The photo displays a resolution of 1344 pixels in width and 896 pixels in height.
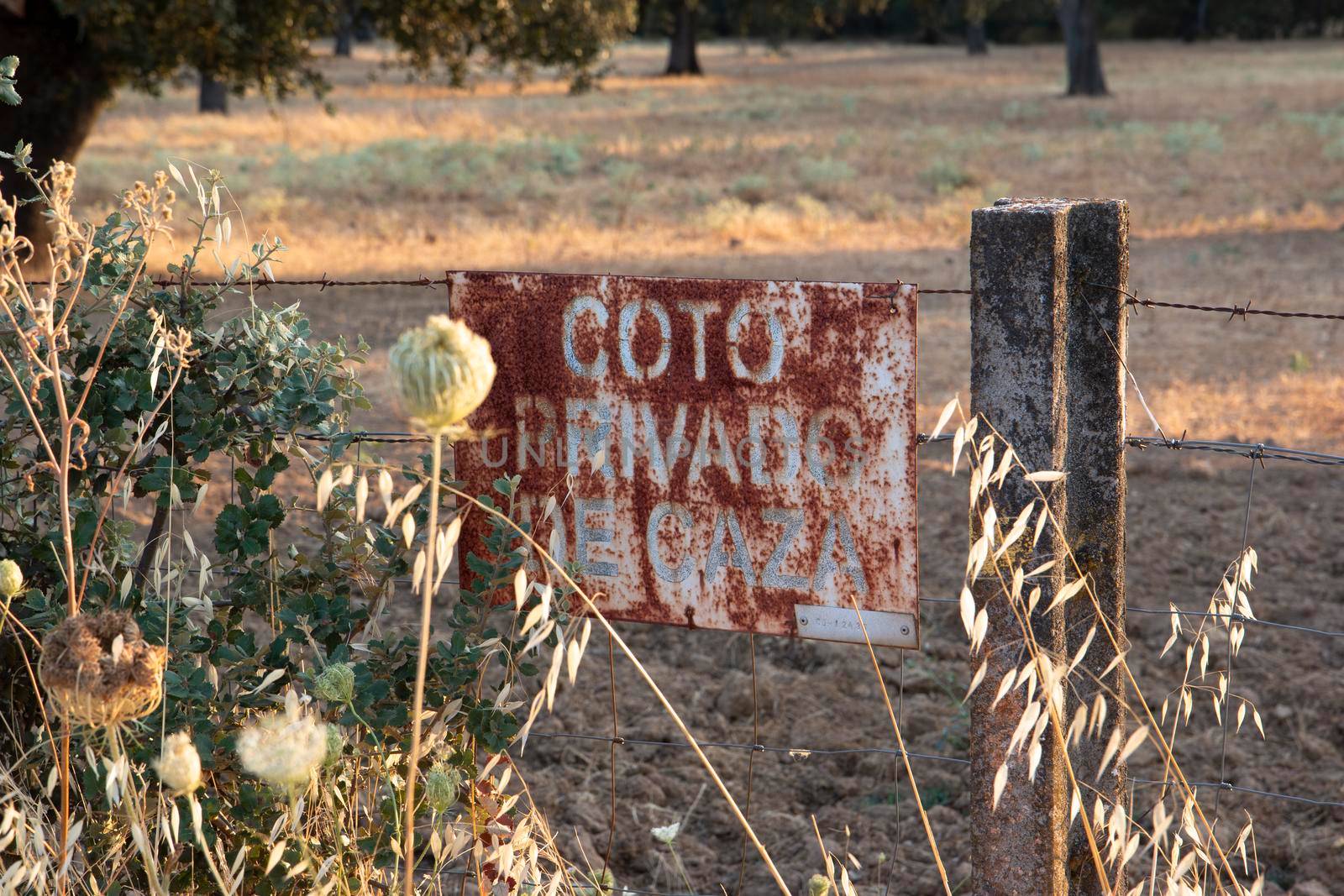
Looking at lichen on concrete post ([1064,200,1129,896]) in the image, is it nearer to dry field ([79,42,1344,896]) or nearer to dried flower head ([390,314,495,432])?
dry field ([79,42,1344,896])

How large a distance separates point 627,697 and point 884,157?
17.4m

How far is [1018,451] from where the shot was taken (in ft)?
7.25

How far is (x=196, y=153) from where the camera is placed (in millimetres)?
21781

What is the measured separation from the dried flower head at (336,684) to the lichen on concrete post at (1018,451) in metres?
1.04

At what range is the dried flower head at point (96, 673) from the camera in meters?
1.59

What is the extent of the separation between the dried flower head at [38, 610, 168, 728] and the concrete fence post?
1321mm

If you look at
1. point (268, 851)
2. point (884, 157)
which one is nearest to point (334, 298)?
point (268, 851)

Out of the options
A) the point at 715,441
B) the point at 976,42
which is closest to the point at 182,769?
the point at 715,441

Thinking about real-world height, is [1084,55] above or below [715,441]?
above

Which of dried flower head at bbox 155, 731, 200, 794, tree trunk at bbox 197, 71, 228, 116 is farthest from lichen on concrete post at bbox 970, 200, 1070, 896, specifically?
tree trunk at bbox 197, 71, 228, 116

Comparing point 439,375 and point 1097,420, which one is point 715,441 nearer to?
point 1097,420

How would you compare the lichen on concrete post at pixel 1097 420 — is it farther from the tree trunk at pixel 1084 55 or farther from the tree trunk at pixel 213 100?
the tree trunk at pixel 213 100

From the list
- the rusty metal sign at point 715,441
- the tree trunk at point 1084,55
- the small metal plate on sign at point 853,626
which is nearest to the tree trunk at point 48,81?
the rusty metal sign at point 715,441

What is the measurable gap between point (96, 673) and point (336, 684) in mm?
449
